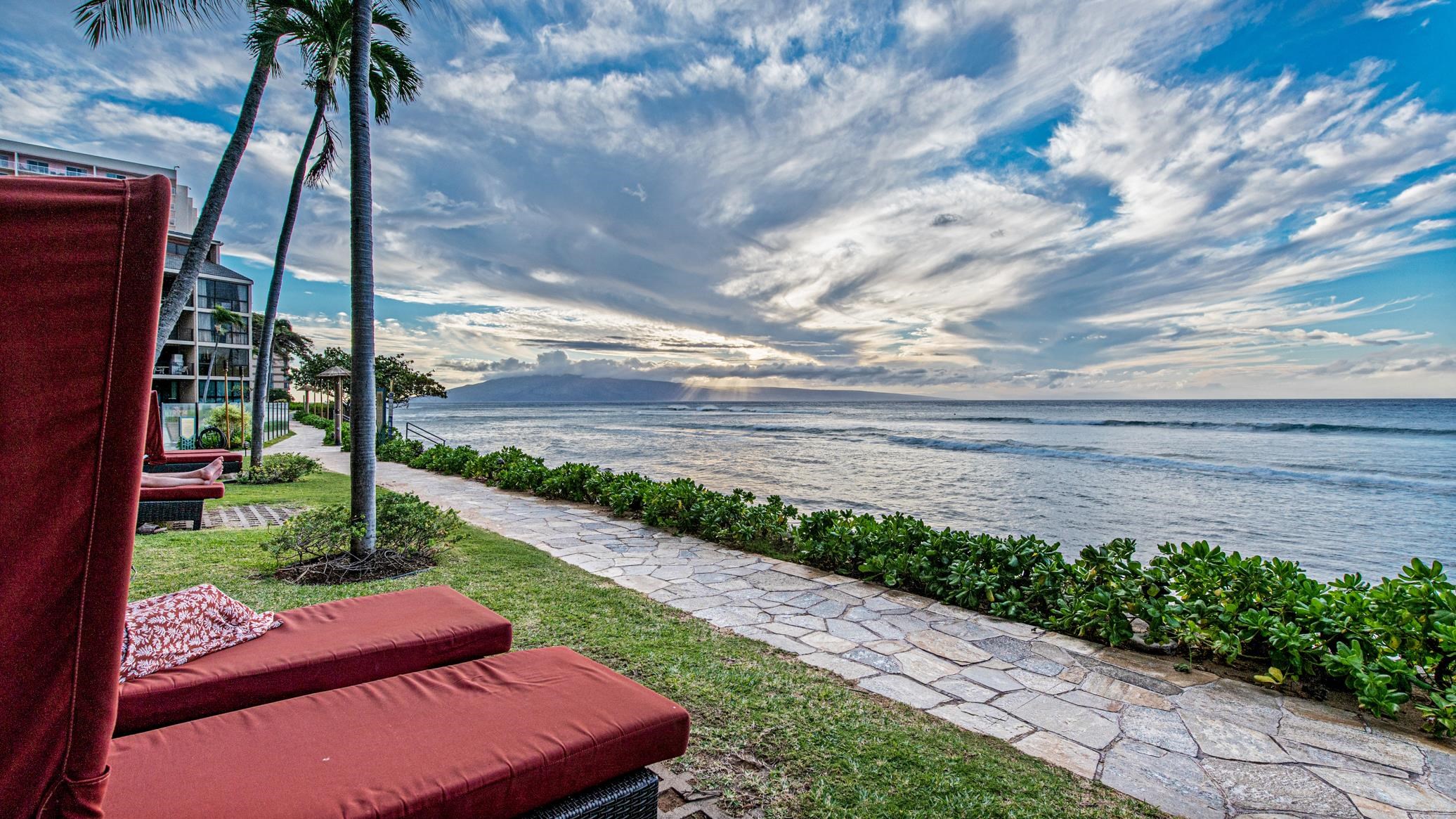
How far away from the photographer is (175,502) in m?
6.83

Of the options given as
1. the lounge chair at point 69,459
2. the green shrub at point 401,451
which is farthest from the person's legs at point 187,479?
the lounge chair at point 69,459

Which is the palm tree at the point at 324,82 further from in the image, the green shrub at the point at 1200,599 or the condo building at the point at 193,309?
the condo building at the point at 193,309

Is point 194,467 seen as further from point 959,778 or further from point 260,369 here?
point 959,778

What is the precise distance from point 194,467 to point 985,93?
44.3ft

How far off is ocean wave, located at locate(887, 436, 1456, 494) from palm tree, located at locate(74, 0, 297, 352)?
23074 millimetres

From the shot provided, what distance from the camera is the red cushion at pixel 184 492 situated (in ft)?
22.0

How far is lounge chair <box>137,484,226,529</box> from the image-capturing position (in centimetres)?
672

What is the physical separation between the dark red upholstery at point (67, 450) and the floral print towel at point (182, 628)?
137 cm

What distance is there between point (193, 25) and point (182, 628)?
7.03 meters

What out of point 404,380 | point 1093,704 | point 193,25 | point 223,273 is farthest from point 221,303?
point 1093,704

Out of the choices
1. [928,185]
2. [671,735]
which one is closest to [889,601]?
[671,735]

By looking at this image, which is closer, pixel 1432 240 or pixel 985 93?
pixel 985 93

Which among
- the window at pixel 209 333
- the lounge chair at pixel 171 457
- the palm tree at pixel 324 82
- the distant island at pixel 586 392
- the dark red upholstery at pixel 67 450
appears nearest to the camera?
the dark red upholstery at pixel 67 450

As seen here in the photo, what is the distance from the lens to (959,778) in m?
2.50
